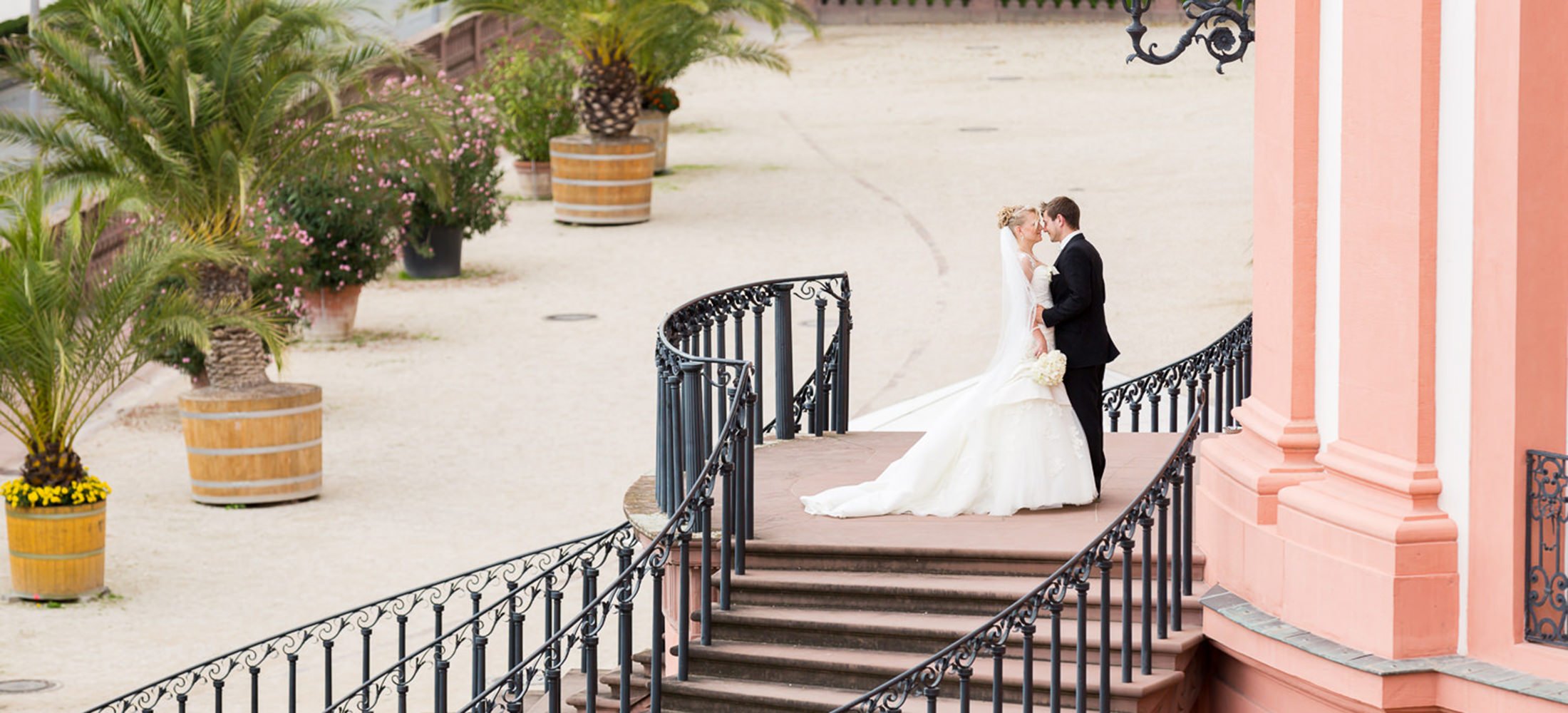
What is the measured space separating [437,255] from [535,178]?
559cm

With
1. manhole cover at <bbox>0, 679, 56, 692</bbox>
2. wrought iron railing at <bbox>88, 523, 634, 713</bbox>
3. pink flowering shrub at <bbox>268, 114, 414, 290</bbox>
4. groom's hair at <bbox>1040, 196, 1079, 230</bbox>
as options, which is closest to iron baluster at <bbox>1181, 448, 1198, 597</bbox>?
groom's hair at <bbox>1040, 196, 1079, 230</bbox>

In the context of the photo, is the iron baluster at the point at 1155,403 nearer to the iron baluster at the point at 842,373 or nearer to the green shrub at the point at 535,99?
the iron baluster at the point at 842,373

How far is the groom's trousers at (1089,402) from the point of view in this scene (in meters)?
10.9

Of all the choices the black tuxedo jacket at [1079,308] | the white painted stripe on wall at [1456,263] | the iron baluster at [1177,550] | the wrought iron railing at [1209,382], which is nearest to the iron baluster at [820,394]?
the wrought iron railing at [1209,382]

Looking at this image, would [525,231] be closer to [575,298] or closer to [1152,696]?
[575,298]

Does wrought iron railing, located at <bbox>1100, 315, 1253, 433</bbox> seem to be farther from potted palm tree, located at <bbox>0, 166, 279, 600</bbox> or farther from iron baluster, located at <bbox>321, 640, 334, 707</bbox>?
potted palm tree, located at <bbox>0, 166, 279, 600</bbox>

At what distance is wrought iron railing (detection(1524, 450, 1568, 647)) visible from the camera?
26.8 ft

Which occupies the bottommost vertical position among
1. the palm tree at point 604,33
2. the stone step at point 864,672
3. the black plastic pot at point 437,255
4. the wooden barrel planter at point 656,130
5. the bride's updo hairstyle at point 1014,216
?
the stone step at point 864,672

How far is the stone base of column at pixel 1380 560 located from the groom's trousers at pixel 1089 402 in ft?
7.00

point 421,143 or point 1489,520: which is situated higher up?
point 421,143

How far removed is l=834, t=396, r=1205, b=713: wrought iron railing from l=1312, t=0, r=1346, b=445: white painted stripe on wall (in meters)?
0.52

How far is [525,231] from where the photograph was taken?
1172 inches

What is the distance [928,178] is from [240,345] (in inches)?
598

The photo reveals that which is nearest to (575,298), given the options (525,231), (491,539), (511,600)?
(525,231)
